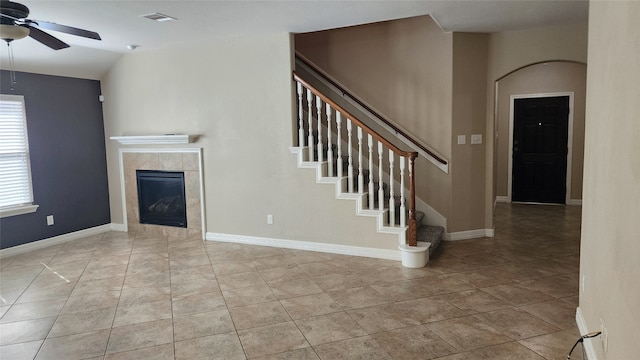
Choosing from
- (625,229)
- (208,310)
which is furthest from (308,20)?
(625,229)

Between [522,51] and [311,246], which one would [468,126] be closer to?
[522,51]

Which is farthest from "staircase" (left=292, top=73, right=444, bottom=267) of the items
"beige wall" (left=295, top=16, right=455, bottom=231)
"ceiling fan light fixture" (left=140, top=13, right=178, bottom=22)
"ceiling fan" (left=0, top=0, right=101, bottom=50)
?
"ceiling fan" (left=0, top=0, right=101, bottom=50)

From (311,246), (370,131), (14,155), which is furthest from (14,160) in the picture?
(370,131)

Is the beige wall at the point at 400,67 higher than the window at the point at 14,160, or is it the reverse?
the beige wall at the point at 400,67

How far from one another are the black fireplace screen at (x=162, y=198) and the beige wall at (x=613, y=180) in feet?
15.3

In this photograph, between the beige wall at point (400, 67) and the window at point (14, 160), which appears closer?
the window at point (14, 160)

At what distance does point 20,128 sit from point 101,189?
137 centimetres

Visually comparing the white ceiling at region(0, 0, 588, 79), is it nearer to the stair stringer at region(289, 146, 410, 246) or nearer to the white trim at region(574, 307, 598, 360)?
the stair stringer at region(289, 146, 410, 246)

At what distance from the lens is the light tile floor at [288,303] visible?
2719 millimetres

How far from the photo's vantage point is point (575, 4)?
12.9 ft

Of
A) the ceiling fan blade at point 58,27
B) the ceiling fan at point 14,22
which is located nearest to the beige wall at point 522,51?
the ceiling fan blade at point 58,27

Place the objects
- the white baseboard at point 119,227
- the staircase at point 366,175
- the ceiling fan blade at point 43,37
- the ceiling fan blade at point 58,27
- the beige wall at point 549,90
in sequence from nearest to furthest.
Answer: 1. the ceiling fan blade at point 58,27
2. the ceiling fan blade at point 43,37
3. the staircase at point 366,175
4. the white baseboard at point 119,227
5. the beige wall at point 549,90

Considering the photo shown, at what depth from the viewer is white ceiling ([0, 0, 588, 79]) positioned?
3.67m

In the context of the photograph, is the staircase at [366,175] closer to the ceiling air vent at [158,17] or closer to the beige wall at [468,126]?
the beige wall at [468,126]
